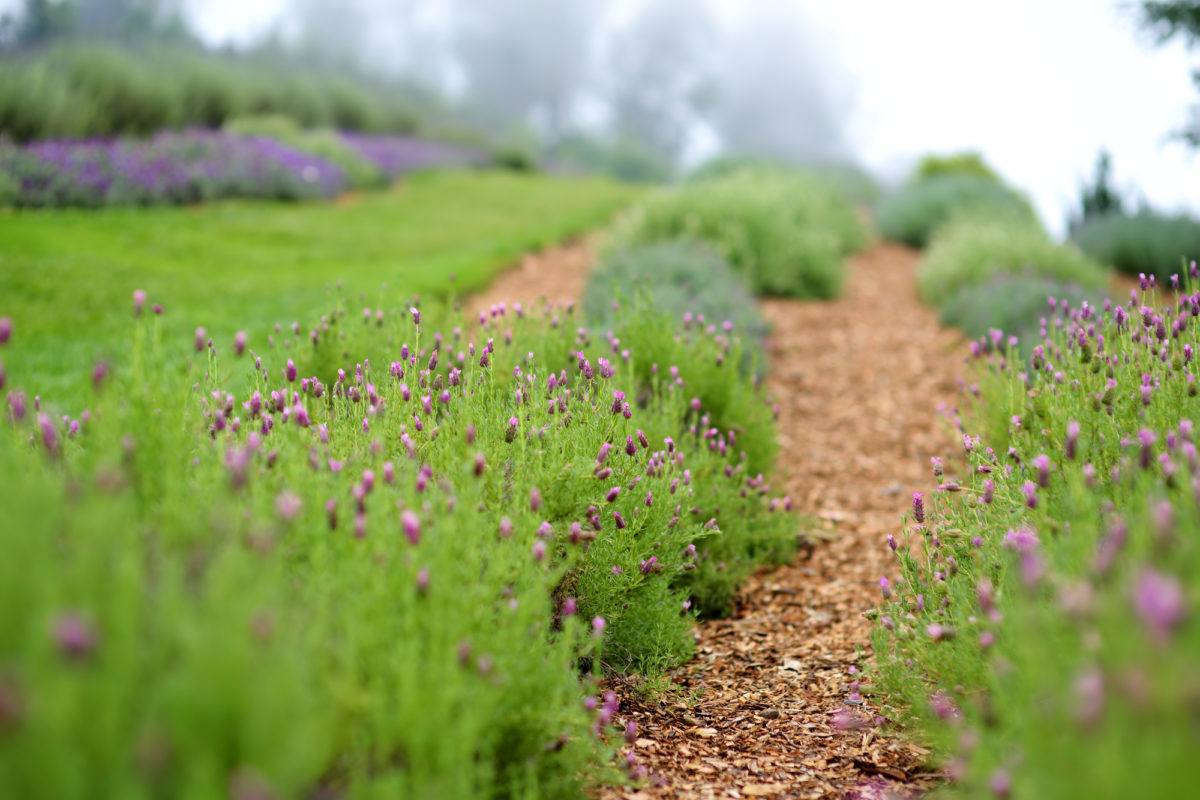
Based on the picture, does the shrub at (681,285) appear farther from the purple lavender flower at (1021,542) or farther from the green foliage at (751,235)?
the purple lavender flower at (1021,542)

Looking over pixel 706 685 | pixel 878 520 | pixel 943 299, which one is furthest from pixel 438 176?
pixel 706 685

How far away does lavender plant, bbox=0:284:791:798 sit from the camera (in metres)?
1.50

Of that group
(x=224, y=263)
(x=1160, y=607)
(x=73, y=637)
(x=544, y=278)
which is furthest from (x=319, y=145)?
(x=1160, y=607)

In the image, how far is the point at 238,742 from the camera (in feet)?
5.22

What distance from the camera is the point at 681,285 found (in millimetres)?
8039

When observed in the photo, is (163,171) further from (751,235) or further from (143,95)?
(751,235)

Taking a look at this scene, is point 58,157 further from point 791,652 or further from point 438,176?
point 791,652

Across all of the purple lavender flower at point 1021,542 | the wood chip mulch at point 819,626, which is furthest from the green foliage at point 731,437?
the purple lavender flower at point 1021,542

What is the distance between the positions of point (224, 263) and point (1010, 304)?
8.33 metres

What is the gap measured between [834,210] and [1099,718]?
1551cm

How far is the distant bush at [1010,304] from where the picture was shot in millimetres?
7633

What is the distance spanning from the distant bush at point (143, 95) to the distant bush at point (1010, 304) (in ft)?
43.5

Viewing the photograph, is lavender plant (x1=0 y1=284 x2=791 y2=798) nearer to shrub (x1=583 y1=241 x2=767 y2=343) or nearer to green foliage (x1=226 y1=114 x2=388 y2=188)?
shrub (x1=583 y1=241 x2=767 y2=343)

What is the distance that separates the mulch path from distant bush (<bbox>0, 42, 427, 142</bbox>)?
919 cm
